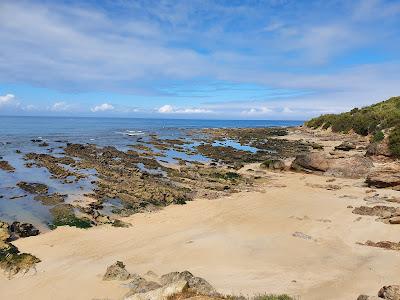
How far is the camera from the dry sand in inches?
448

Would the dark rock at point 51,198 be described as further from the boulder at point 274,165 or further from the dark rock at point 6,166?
the boulder at point 274,165

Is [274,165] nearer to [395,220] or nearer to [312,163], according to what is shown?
[312,163]

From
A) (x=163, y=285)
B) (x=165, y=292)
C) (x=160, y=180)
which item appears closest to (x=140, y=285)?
(x=163, y=285)

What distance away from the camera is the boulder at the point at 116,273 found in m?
11.9

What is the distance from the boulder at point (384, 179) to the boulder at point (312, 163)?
5.26 m

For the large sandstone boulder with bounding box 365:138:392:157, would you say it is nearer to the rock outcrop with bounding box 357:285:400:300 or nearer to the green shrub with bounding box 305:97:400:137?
the green shrub with bounding box 305:97:400:137

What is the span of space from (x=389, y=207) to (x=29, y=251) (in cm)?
1588

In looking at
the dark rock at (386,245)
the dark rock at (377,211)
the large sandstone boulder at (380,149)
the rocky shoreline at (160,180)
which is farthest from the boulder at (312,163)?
the dark rock at (386,245)

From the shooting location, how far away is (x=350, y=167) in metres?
29.1

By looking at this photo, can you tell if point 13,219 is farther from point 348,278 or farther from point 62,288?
point 348,278

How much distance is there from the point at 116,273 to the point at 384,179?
18.3 metres

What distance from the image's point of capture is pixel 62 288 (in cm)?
1171

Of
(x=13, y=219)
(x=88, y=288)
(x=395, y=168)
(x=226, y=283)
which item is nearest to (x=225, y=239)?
(x=226, y=283)

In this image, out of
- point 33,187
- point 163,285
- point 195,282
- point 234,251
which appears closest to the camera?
point 195,282
